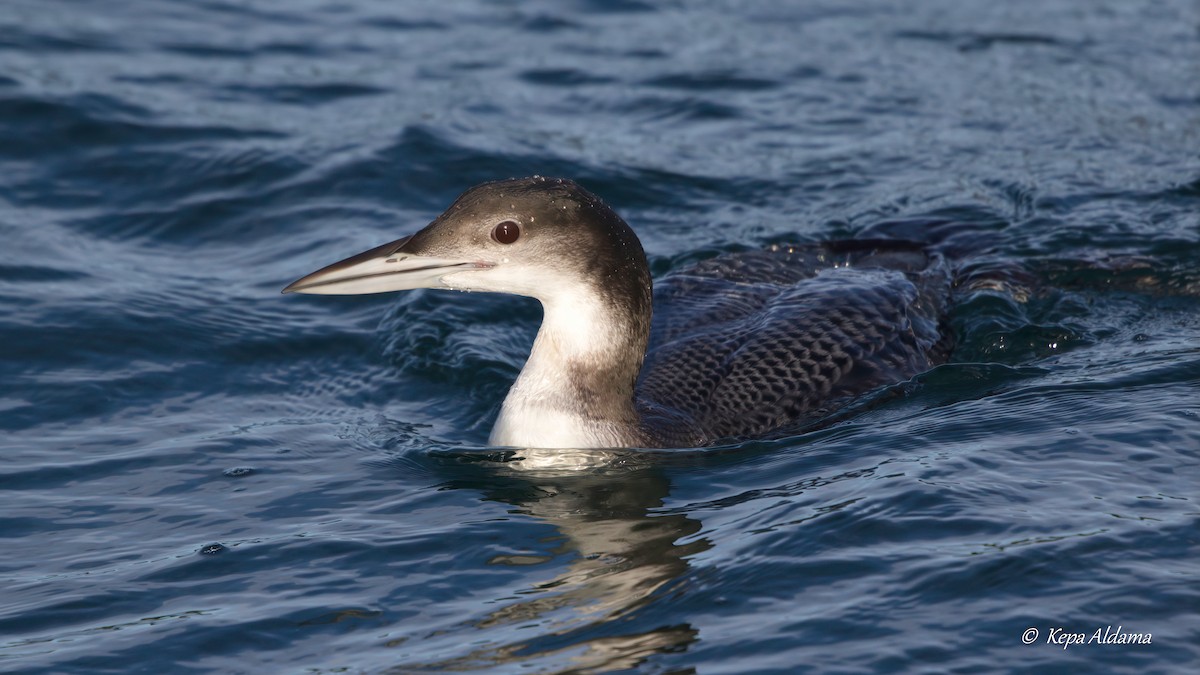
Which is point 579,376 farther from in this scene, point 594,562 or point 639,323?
point 594,562

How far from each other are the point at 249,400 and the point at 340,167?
2.87 meters

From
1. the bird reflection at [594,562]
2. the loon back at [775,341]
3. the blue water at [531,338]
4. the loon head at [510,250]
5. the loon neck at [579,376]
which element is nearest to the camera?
the bird reflection at [594,562]

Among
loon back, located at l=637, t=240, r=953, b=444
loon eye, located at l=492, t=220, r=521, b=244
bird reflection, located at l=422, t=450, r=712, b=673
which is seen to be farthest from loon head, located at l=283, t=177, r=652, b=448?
loon back, located at l=637, t=240, r=953, b=444

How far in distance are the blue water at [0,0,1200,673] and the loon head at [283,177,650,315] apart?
2.20 ft

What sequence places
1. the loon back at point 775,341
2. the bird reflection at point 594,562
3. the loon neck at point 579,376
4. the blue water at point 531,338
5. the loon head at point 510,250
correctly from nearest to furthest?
the bird reflection at point 594,562
the blue water at point 531,338
the loon head at point 510,250
the loon neck at point 579,376
the loon back at point 775,341

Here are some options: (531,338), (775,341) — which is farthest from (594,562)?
(531,338)

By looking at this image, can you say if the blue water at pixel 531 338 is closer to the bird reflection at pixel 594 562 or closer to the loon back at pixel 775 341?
the bird reflection at pixel 594 562

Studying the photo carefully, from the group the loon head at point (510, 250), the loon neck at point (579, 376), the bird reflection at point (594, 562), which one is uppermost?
the loon head at point (510, 250)

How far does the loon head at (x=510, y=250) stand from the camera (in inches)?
196

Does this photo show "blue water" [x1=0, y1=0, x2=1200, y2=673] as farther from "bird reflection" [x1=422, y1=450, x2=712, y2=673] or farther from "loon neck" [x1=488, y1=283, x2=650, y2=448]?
"loon neck" [x1=488, y1=283, x2=650, y2=448]

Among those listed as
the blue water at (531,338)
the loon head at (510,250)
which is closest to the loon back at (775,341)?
the blue water at (531,338)

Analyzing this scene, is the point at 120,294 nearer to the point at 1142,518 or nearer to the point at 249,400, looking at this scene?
the point at 249,400

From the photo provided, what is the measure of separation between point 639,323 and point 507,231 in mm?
587

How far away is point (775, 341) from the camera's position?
5.83m
